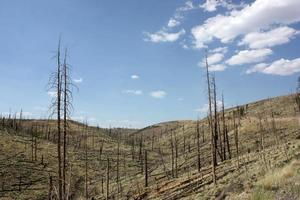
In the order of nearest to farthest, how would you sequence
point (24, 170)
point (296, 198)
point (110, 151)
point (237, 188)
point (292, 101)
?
point (296, 198)
point (237, 188)
point (24, 170)
point (110, 151)
point (292, 101)

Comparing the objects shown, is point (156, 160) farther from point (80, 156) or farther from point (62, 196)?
point (62, 196)

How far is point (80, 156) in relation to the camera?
11988 cm

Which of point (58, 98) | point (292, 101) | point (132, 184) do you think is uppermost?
point (292, 101)

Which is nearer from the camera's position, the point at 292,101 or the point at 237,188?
the point at 237,188

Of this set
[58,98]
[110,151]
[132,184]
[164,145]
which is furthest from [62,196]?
[164,145]

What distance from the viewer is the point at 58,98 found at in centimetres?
2128

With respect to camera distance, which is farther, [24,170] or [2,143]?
[2,143]

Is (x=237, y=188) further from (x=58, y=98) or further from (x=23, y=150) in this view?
(x=23, y=150)

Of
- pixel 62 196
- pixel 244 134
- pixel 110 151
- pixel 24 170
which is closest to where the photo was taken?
pixel 62 196

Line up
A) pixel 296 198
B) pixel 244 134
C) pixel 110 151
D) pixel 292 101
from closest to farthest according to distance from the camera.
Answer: pixel 296 198
pixel 244 134
pixel 110 151
pixel 292 101

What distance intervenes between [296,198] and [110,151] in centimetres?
12758

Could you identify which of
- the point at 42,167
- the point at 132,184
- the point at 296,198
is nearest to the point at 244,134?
the point at 132,184

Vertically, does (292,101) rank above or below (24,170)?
above

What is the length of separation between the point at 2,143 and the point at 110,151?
36830 mm
